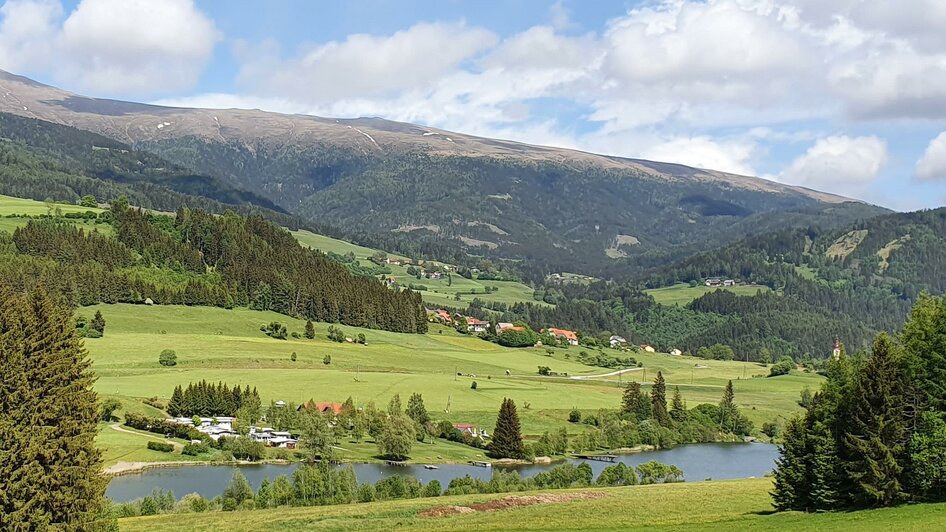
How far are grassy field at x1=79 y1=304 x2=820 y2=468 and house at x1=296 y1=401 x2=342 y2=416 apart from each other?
10.9ft

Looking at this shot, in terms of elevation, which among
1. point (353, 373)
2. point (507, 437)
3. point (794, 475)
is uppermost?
point (794, 475)

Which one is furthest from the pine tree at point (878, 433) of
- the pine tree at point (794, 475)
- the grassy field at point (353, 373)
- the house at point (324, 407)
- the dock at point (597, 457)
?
the house at point (324, 407)

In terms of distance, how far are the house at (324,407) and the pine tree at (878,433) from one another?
256 ft

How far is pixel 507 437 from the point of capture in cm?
11431

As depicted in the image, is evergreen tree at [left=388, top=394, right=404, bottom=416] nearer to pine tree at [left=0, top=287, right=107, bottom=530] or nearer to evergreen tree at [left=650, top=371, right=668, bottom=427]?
evergreen tree at [left=650, top=371, right=668, bottom=427]

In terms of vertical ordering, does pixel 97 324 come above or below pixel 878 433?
below

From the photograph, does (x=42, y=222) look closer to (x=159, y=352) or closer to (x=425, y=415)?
(x=159, y=352)

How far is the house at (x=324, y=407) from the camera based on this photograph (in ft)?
375

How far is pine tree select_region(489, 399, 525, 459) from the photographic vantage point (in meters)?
114

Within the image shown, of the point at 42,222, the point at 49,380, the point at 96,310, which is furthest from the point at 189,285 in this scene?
the point at 49,380

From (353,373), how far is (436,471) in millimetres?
45364

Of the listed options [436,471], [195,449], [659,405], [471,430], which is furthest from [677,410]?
[195,449]

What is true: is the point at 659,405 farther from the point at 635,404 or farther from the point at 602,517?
the point at 602,517

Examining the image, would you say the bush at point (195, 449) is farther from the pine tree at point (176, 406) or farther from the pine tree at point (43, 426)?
the pine tree at point (43, 426)
